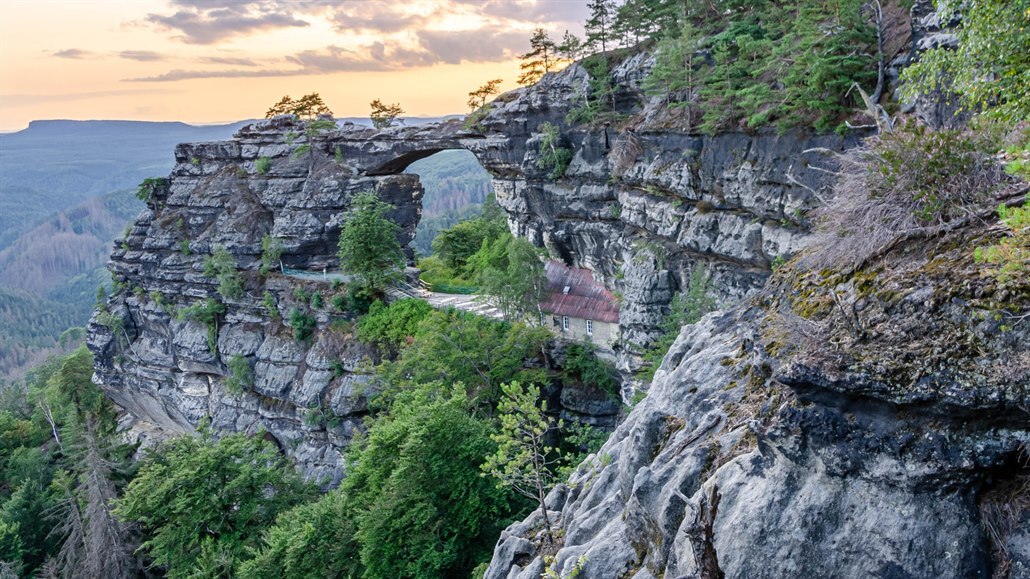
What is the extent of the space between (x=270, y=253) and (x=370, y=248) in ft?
29.8

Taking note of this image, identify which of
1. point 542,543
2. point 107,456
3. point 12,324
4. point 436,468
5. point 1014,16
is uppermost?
point 1014,16

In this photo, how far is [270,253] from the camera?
135 feet

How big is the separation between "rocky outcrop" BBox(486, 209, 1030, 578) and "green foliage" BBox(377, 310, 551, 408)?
21.0m

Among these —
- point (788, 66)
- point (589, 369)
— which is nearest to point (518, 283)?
point (589, 369)

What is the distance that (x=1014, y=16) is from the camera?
24.8ft

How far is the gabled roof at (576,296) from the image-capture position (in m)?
31.7

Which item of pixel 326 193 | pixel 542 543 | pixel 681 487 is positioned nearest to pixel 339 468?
pixel 326 193

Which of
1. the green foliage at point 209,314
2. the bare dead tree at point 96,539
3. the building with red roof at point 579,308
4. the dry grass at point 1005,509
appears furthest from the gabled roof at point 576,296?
the dry grass at point 1005,509

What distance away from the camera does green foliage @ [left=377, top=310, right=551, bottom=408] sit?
2886 centimetres

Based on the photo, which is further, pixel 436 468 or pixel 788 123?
pixel 788 123

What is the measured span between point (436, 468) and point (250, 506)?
8.59m

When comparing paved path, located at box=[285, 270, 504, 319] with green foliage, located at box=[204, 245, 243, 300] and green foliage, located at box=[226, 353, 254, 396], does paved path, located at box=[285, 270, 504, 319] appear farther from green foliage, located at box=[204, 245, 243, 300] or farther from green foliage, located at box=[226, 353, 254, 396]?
green foliage, located at box=[226, 353, 254, 396]

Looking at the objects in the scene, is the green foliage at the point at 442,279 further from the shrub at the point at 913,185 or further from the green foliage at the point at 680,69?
the shrub at the point at 913,185

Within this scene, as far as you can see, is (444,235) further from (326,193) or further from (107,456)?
(107,456)
